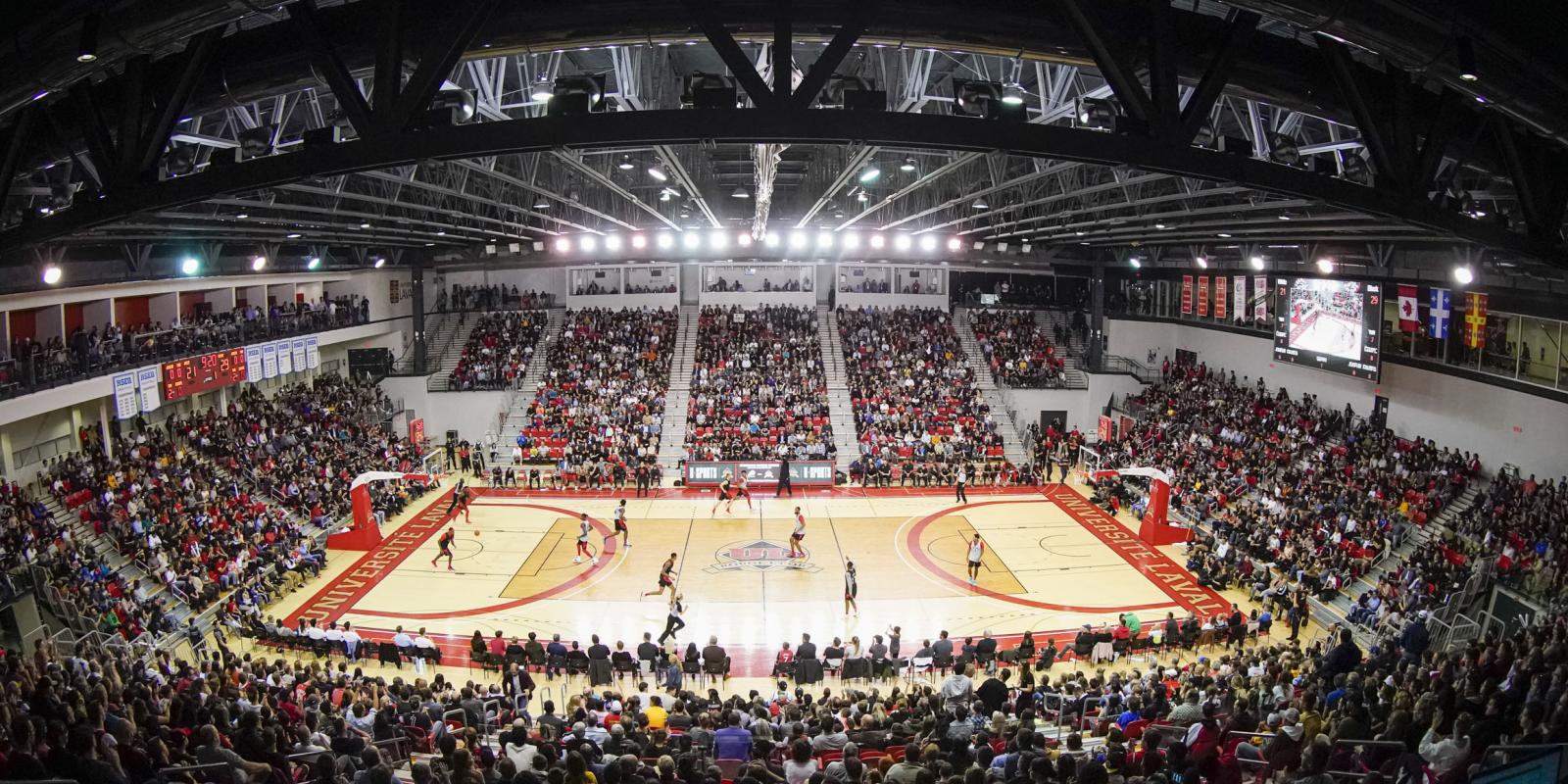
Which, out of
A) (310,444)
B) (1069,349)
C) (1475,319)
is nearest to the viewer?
(1475,319)

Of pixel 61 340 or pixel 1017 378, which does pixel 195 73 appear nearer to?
pixel 61 340

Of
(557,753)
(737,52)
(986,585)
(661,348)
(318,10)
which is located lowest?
(986,585)

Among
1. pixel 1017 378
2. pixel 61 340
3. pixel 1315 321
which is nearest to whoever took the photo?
pixel 61 340

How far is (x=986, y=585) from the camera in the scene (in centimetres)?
2420

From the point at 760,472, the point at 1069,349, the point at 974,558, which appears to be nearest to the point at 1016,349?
the point at 1069,349

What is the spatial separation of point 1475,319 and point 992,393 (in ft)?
65.0

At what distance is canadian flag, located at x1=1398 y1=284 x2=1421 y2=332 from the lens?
1107 inches

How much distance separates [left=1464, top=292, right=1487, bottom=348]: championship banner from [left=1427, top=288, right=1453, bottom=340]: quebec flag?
450 mm

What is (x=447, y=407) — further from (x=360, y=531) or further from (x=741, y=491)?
(x=741, y=491)

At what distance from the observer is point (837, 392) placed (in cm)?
4150

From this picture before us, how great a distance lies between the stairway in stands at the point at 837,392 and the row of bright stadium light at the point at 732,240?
781cm

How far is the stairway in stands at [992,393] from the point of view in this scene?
39312 millimetres

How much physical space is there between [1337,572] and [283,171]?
987 inches

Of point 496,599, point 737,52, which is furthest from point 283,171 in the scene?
point 496,599
